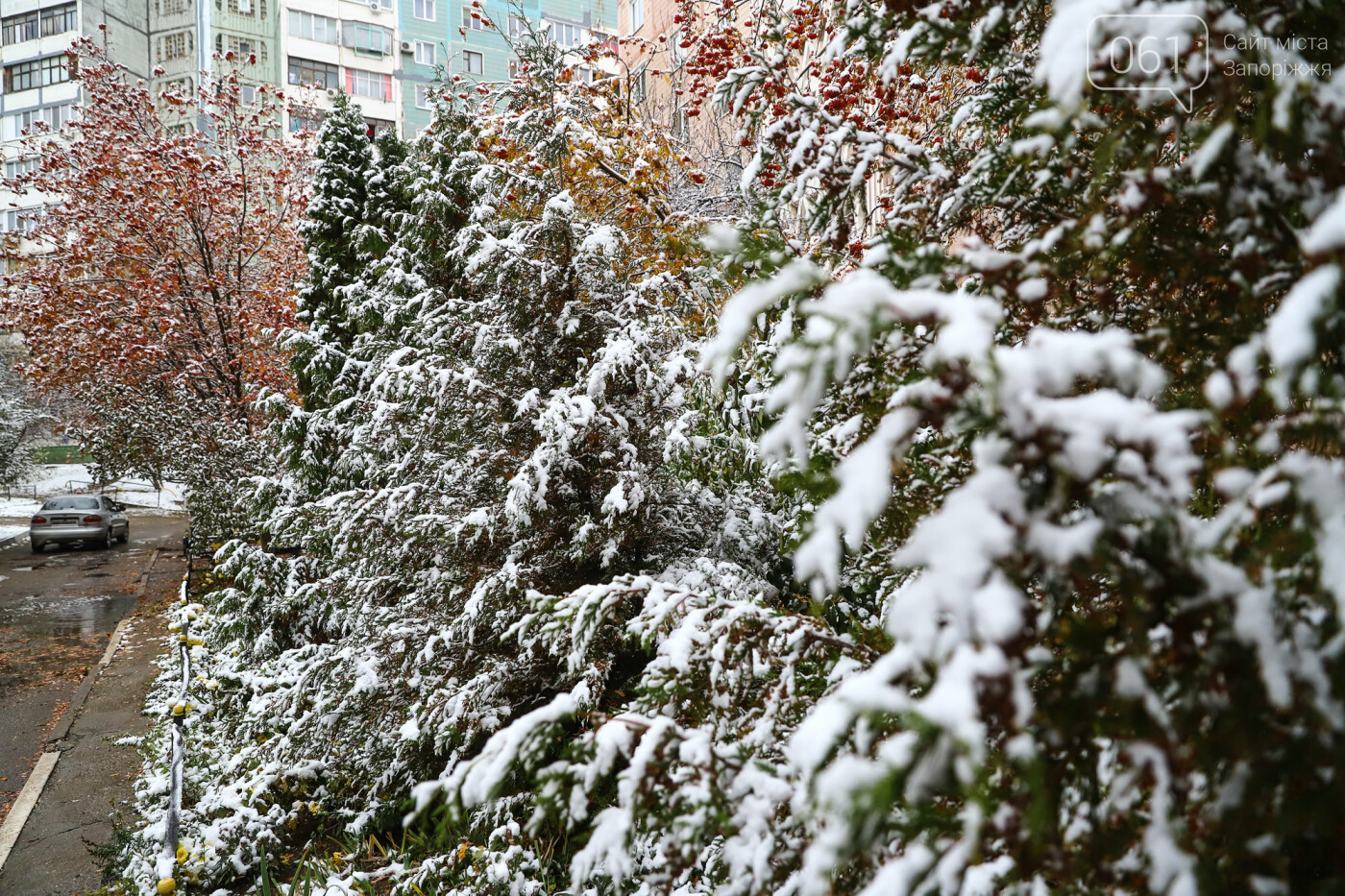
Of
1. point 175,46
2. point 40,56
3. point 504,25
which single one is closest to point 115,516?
point 175,46

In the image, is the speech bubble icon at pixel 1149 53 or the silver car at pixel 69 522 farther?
the silver car at pixel 69 522

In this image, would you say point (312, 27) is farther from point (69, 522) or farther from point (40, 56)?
point (69, 522)

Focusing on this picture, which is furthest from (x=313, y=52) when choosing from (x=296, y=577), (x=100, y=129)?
(x=296, y=577)

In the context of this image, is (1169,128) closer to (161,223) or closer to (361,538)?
(361,538)

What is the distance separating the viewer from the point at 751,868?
6.08ft

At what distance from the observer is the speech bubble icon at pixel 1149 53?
1282 millimetres

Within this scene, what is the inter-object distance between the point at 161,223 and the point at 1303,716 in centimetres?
1658

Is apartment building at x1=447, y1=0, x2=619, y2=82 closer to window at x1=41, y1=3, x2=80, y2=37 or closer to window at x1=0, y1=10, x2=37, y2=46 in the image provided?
window at x1=41, y1=3, x2=80, y2=37

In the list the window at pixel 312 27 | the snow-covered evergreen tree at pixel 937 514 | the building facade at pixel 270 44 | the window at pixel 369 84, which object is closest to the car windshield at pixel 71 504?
the snow-covered evergreen tree at pixel 937 514

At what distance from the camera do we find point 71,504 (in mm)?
18938

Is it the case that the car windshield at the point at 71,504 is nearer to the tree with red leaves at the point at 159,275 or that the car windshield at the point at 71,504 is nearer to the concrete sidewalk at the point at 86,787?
the tree with red leaves at the point at 159,275

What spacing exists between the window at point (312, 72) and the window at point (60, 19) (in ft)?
34.5

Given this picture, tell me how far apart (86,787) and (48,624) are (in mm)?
7511

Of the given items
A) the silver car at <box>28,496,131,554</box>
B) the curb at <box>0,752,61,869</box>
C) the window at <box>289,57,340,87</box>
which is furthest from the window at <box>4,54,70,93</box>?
the curb at <box>0,752,61,869</box>
